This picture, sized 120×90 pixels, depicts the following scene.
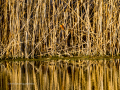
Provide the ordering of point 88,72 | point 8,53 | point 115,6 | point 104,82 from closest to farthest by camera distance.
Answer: point 104,82 < point 88,72 < point 8,53 < point 115,6

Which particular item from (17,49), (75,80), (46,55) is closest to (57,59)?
(46,55)

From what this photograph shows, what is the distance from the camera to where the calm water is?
162 inches

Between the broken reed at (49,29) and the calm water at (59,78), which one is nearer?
the calm water at (59,78)

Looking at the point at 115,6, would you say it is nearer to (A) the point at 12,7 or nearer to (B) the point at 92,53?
(B) the point at 92,53

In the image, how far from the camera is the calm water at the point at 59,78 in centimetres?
411

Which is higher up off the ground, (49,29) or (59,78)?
(49,29)

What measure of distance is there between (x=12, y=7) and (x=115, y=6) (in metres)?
2.37

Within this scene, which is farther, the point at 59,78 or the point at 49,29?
the point at 49,29

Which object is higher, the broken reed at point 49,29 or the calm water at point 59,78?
the broken reed at point 49,29

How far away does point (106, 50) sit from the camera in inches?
306

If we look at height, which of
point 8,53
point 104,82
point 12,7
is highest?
point 12,7

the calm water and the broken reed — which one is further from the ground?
the broken reed

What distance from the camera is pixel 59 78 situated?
477cm

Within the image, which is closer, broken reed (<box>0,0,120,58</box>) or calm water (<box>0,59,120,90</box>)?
calm water (<box>0,59,120,90</box>)
